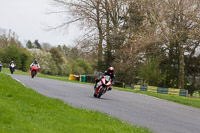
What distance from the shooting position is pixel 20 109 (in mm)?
7934

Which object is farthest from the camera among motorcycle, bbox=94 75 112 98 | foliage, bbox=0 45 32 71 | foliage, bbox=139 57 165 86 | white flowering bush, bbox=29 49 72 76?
white flowering bush, bbox=29 49 72 76

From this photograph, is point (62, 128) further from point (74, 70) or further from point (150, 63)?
point (74, 70)

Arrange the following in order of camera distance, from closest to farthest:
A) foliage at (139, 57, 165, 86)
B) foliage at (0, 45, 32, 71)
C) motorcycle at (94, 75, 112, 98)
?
1. motorcycle at (94, 75, 112, 98)
2. foliage at (139, 57, 165, 86)
3. foliage at (0, 45, 32, 71)

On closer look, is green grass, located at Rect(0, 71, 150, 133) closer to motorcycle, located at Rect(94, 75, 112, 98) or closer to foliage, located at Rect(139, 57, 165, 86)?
motorcycle, located at Rect(94, 75, 112, 98)

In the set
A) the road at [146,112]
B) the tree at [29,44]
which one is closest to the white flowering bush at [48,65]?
the tree at [29,44]

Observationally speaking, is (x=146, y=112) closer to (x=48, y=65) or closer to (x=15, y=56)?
(x=15, y=56)

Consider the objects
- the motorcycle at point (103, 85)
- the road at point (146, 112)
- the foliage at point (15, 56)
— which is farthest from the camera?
the foliage at point (15, 56)

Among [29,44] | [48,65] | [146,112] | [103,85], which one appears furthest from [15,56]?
[29,44]

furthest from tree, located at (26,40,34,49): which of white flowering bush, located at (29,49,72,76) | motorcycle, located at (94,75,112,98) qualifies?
motorcycle, located at (94,75,112,98)

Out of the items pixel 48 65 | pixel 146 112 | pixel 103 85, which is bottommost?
pixel 146 112

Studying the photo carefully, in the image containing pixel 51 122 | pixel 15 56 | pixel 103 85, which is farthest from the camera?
pixel 15 56

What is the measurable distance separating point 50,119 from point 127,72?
38585 millimetres

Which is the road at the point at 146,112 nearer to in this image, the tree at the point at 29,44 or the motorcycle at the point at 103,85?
the motorcycle at the point at 103,85

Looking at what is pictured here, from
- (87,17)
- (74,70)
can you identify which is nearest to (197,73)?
(87,17)
